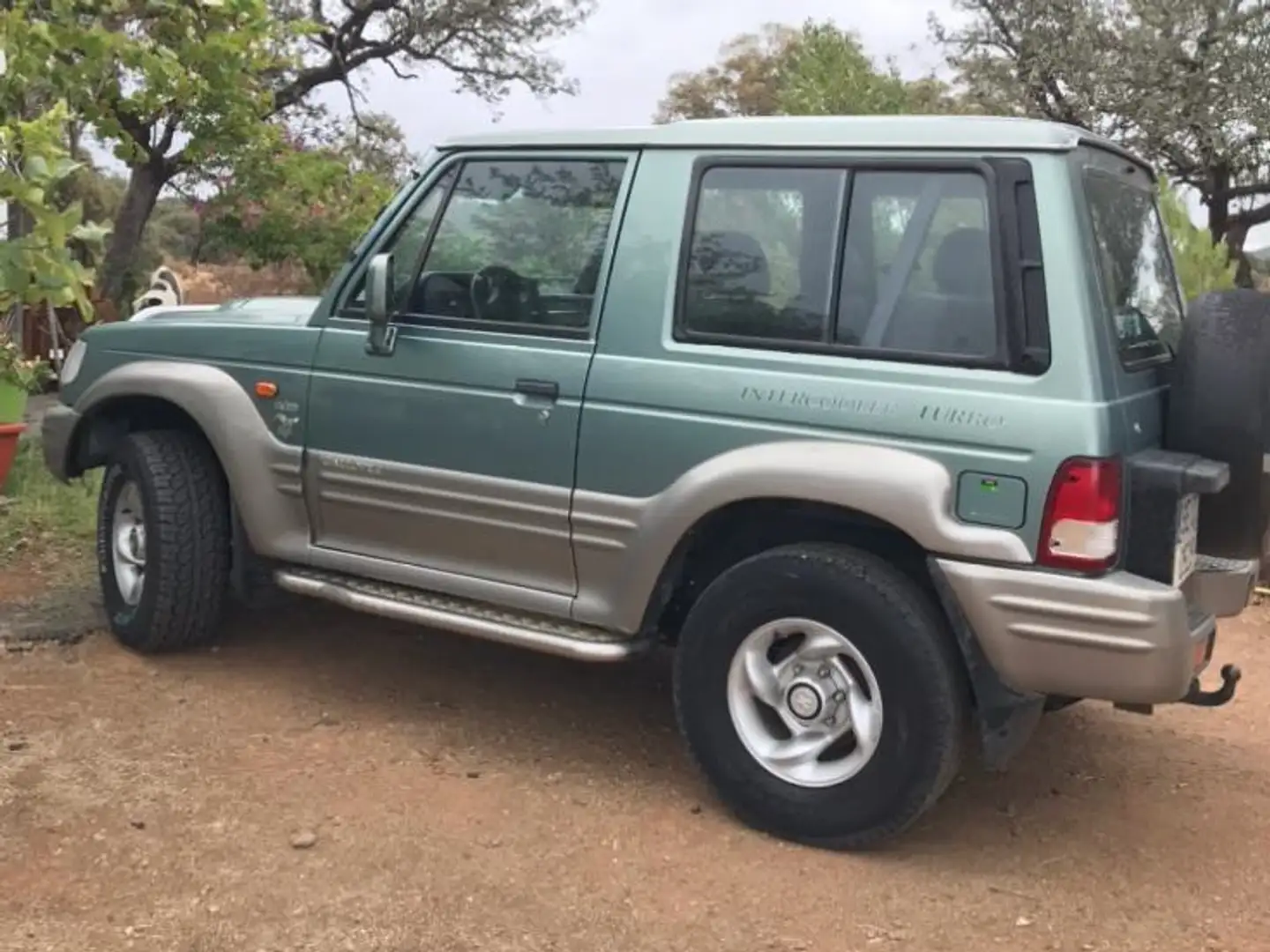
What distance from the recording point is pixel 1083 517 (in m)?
3.32

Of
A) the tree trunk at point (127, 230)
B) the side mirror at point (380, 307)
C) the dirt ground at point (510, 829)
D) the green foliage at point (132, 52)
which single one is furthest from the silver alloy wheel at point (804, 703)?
the tree trunk at point (127, 230)

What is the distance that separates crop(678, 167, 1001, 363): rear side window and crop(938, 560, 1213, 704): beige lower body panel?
1.91 feet

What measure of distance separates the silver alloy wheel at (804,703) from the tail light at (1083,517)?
60 cm

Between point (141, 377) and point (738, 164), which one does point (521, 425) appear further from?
point (141, 377)

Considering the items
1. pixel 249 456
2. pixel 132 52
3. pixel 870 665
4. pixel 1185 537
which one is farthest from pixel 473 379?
pixel 132 52

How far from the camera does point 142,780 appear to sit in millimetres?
4055

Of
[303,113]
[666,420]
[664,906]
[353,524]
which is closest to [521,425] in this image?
[666,420]

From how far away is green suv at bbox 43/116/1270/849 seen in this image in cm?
342

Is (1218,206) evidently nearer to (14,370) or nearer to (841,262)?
(14,370)

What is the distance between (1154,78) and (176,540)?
41.0 ft

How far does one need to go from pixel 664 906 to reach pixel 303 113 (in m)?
15.2

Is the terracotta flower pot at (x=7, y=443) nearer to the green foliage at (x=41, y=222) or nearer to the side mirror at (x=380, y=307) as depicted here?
the green foliage at (x=41, y=222)

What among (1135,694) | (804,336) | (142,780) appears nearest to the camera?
(1135,694)

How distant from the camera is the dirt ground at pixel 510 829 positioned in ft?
11.0
